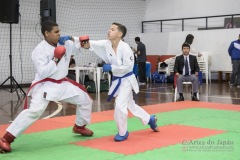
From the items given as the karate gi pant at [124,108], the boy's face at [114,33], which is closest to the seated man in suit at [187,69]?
the karate gi pant at [124,108]

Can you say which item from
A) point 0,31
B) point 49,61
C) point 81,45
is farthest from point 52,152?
point 0,31

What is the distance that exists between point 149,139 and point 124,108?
47 cm

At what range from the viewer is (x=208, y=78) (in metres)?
14.5

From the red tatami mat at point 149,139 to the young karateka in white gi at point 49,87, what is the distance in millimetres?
435

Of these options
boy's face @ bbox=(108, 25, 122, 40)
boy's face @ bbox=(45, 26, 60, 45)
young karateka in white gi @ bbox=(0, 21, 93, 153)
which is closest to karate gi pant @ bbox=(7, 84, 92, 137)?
young karateka in white gi @ bbox=(0, 21, 93, 153)

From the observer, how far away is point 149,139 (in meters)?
4.55

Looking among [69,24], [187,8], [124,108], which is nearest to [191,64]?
[124,108]

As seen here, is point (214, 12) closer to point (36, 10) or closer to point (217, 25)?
point (217, 25)

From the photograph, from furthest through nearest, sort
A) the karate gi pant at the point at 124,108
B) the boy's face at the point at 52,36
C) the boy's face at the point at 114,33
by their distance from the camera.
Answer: the boy's face at the point at 114,33, the karate gi pant at the point at 124,108, the boy's face at the point at 52,36

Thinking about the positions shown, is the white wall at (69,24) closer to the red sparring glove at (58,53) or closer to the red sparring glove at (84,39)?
the red sparring glove at (84,39)

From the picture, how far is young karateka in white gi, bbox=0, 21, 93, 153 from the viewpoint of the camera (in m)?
4.05

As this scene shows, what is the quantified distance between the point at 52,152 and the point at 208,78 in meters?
11.3

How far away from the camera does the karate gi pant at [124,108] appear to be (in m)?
4.46

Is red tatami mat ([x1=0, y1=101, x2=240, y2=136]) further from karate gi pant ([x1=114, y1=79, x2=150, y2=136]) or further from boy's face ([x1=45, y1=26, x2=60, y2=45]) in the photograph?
boy's face ([x1=45, y1=26, x2=60, y2=45])
